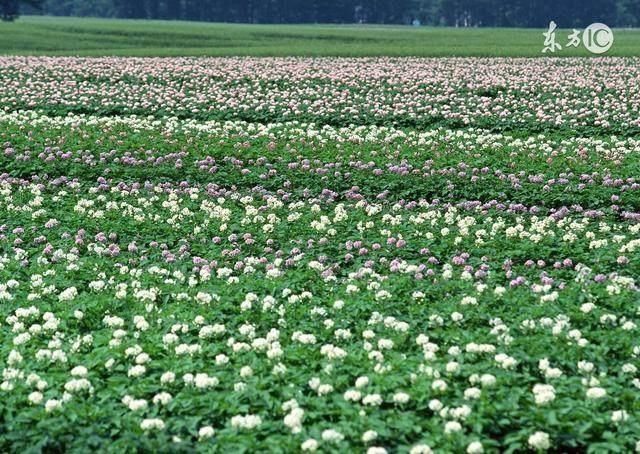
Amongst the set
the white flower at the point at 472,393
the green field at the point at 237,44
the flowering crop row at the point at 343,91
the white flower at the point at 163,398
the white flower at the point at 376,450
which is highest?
the green field at the point at 237,44

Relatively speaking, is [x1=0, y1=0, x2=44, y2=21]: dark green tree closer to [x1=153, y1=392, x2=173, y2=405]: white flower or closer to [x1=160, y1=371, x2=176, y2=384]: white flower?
[x1=160, y1=371, x2=176, y2=384]: white flower

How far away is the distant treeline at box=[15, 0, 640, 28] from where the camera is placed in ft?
336

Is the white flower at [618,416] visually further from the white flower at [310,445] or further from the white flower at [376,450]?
the white flower at [310,445]

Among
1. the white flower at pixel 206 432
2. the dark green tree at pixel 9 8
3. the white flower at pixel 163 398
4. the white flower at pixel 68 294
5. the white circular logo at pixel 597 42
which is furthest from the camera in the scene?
the dark green tree at pixel 9 8

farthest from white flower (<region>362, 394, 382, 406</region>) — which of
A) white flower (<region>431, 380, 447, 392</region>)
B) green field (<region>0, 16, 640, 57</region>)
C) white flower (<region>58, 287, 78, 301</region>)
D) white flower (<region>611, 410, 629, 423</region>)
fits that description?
green field (<region>0, 16, 640, 57</region>)

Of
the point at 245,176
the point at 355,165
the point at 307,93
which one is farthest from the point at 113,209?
the point at 307,93

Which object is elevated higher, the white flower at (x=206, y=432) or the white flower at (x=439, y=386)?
the white flower at (x=439, y=386)

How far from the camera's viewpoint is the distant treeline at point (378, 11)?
336ft

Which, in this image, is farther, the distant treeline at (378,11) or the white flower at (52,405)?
the distant treeline at (378,11)

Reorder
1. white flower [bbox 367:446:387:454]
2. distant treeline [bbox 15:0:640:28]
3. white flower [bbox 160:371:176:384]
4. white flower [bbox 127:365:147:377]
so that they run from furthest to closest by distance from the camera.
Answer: distant treeline [bbox 15:0:640:28]
white flower [bbox 127:365:147:377]
white flower [bbox 160:371:176:384]
white flower [bbox 367:446:387:454]

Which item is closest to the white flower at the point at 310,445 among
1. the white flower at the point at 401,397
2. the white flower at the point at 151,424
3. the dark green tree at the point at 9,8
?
the white flower at the point at 401,397

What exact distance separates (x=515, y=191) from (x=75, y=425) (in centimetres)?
835

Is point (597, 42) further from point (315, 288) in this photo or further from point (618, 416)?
point (618, 416)

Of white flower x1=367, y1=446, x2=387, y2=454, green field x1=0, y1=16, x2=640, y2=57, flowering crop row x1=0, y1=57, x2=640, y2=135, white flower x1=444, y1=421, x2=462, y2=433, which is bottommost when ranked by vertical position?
white flower x1=367, y1=446, x2=387, y2=454
